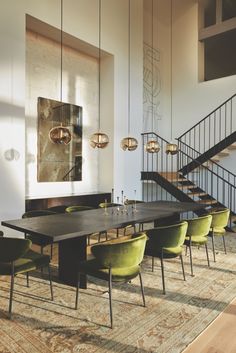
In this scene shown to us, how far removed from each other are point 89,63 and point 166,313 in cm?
675

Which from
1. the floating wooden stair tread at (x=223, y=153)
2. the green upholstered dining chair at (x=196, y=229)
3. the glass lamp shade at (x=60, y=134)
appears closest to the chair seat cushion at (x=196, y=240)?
the green upholstered dining chair at (x=196, y=229)

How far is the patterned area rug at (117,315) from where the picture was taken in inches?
98.8

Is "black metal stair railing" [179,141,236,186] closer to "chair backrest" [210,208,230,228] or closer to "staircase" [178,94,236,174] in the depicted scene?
"staircase" [178,94,236,174]

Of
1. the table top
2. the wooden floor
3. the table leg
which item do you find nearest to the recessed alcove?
the table top

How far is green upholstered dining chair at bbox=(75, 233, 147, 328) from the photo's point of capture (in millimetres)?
2826

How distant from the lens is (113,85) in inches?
314

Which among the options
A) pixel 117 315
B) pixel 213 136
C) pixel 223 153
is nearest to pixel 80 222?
pixel 117 315

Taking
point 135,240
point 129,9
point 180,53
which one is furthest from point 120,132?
point 135,240

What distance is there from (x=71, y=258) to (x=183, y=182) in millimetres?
5013

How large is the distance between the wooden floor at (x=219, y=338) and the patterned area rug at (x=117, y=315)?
A: 7 centimetres

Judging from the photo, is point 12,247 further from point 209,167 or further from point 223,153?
point 209,167

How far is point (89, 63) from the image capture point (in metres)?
8.02

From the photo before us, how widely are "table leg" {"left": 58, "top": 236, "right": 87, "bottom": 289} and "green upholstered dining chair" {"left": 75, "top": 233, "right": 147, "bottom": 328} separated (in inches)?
20.7

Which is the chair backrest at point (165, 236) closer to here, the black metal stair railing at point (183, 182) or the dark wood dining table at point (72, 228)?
the dark wood dining table at point (72, 228)
